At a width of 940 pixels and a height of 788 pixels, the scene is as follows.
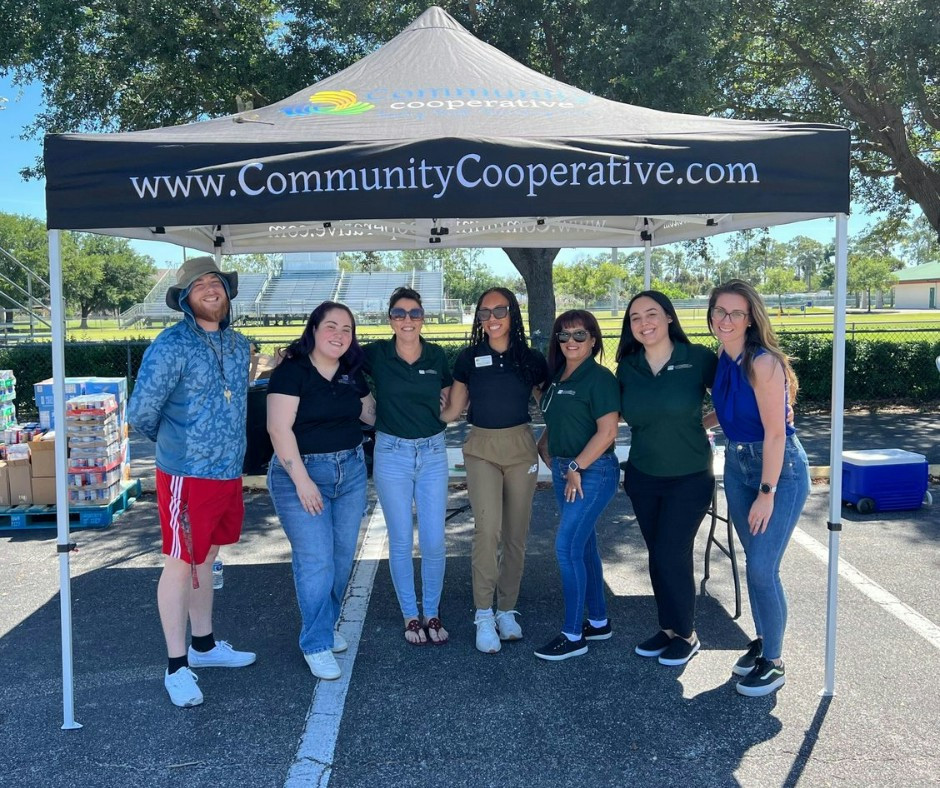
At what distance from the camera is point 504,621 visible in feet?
12.9

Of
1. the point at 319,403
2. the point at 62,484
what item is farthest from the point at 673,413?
the point at 62,484

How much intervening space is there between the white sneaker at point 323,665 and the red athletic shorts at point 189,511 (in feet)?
2.27

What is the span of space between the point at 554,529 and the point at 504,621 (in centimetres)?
198

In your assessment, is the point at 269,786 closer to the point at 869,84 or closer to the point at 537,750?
the point at 537,750

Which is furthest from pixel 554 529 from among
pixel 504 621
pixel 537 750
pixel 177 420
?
pixel 177 420

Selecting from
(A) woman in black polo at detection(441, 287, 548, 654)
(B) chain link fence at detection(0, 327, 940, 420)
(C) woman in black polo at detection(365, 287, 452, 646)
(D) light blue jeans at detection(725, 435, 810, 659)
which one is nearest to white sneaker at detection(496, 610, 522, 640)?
(A) woman in black polo at detection(441, 287, 548, 654)

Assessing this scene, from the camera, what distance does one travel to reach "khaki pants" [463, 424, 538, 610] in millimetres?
3695

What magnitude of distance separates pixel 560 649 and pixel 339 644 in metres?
1.09

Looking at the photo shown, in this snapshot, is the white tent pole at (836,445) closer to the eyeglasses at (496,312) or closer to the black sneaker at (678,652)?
the black sneaker at (678,652)

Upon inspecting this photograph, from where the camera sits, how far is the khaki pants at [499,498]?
12.1ft

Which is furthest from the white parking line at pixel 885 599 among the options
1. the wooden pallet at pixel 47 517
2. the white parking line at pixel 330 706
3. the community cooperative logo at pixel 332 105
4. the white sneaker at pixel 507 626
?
the wooden pallet at pixel 47 517

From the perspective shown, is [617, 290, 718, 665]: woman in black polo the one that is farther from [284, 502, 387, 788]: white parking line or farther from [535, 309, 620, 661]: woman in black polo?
[284, 502, 387, 788]: white parking line

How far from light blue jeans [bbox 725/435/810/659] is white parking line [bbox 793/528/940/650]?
106cm

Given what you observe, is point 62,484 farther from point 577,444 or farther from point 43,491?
point 43,491
